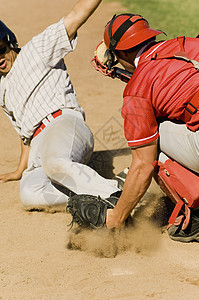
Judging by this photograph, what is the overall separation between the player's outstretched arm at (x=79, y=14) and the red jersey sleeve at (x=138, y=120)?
125cm

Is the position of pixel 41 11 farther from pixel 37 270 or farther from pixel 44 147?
pixel 37 270

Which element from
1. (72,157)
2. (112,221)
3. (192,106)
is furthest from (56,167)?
(192,106)

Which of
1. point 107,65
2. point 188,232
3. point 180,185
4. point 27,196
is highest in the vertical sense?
point 107,65

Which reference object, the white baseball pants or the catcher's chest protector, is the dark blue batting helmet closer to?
Answer: the white baseball pants

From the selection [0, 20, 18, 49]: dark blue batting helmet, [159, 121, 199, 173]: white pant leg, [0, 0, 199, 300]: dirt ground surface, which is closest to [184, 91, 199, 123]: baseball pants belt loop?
[159, 121, 199, 173]: white pant leg

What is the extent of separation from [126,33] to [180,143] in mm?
739

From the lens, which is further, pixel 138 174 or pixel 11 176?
pixel 11 176

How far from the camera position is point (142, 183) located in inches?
107

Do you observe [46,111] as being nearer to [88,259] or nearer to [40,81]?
[40,81]

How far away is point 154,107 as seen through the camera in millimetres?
2682

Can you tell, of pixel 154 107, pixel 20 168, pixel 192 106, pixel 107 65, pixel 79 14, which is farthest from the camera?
pixel 20 168

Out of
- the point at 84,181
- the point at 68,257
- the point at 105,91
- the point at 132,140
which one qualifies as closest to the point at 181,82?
the point at 132,140

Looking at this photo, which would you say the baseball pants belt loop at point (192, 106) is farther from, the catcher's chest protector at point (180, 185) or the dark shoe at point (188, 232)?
the dark shoe at point (188, 232)

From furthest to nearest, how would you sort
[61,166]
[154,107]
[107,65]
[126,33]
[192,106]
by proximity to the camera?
1. [61,166]
2. [107,65]
3. [126,33]
4. [154,107]
5. [192,106]
